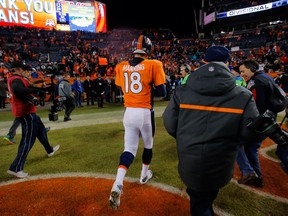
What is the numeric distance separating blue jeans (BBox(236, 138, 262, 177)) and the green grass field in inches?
12.6

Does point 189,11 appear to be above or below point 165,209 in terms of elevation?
above

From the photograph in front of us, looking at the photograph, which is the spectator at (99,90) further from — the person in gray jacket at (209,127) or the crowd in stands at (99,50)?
the person in gray jacket at (209,127)

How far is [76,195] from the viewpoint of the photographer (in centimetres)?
338

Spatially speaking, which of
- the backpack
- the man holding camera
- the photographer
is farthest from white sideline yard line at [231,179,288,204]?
the photographer

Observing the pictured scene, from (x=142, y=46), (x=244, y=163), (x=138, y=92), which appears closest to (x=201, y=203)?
(x=138, y=92)

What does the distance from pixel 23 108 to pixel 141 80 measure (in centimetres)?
236

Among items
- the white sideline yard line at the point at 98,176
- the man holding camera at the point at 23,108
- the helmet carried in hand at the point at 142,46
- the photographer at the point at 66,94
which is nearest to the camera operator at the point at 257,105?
the white sideline yard line at the point at 98,176

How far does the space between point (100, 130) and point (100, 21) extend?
34.4 meters

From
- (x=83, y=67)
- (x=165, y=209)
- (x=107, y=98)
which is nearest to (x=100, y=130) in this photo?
(x=165, y=209)

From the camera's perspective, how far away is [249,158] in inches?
143

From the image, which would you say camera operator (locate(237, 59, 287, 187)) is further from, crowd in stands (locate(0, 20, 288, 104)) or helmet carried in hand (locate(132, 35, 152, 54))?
crowd in stands (locate(0, 20, 288, 104))

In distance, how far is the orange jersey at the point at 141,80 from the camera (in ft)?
10.6

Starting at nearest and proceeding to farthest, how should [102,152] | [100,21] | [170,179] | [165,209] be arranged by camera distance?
[165,209]
[170,179]
[102,152]
[100,21]

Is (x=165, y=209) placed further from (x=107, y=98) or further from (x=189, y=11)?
(x=189, y=11)
